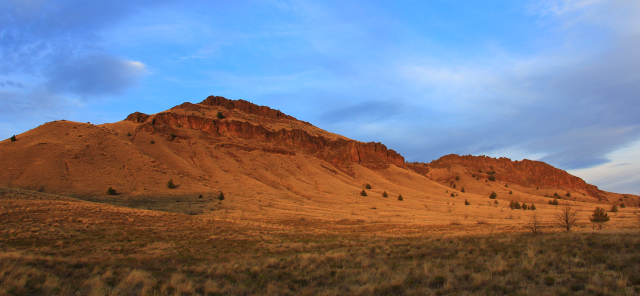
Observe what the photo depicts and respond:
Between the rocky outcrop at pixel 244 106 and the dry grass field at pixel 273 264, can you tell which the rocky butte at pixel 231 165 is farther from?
the dry grass field at pixel 273 264

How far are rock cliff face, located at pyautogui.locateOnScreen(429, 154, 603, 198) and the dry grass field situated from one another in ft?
345

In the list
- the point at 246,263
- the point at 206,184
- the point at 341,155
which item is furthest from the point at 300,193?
the point at 246,263

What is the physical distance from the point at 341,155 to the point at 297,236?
67.3 m

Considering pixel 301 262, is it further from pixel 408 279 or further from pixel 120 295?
pixel 120 295

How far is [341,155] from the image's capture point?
298 feet

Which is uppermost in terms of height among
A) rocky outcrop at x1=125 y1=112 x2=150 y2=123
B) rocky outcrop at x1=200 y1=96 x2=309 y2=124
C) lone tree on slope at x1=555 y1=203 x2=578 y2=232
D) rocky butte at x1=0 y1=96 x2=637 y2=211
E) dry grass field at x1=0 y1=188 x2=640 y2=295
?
rocky outcrop at x1=200 y1=96 x2=309 y2=124

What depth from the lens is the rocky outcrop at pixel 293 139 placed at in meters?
77.0

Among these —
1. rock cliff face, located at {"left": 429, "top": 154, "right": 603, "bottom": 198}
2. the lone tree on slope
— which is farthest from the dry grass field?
rock cliff face, located at {"left": 429, "top": 154, "right": 603, "bottom": 198}

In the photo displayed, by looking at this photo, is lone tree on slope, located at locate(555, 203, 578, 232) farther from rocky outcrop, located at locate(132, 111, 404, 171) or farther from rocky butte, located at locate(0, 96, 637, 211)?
rocky outcrop, located at locate(132, 111, 404, 171)

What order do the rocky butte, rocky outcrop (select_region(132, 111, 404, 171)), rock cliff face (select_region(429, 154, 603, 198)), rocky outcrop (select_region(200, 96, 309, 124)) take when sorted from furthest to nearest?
1. rock cliff face (select_region(429, 154, 603, 198))
2. rocky outcrop (select_region(200, 96, 309, 124))
3. rocky outcrop (select_region(132, 111, 404, 171))
4. the rocky butte

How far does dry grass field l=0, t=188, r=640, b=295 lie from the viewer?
8359mm

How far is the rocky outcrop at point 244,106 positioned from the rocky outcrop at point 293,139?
1874 centimetres

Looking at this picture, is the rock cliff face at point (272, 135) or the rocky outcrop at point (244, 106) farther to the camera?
the rocky outcrop at point (244, 106)

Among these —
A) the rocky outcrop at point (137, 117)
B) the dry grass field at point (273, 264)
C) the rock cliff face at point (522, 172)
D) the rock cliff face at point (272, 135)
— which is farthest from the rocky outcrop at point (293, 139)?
the dry grass field at point (273, 264)
